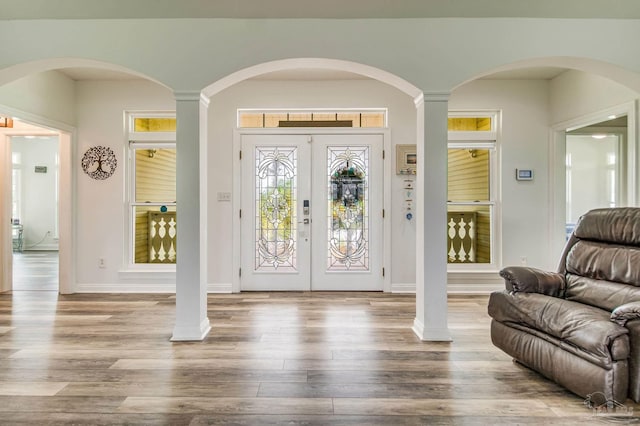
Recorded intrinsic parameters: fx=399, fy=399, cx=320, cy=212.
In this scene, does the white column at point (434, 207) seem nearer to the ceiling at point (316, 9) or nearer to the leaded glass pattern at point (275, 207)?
the ceiling at point (316, 9)

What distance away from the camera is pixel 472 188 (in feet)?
17.5

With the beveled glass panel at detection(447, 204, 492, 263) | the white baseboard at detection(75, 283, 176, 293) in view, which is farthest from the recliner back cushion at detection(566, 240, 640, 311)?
the white baseboard at detection(75, 283, 176, 293)

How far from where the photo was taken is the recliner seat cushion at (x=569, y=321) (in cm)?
213

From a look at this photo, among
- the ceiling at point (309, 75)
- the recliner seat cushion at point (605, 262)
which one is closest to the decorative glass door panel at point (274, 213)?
the ceiling at point (309, 75)

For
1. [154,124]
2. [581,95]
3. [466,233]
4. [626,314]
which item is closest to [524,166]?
[581,95]

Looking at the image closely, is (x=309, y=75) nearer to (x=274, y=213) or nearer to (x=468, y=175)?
(x=274, y=213)

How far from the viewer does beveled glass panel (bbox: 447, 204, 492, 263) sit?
534 cm

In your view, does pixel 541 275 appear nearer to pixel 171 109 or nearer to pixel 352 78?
pixel 352 78

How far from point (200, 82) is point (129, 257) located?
118 inches

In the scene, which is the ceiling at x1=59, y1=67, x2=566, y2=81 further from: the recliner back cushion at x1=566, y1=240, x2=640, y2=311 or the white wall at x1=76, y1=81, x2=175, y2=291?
the recliner back cushion at x1=566, y1=240, x2=640, y2=311

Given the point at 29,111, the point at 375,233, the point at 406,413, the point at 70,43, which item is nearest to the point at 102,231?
the point at 29,111

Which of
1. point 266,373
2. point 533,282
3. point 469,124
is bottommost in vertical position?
point 266,373

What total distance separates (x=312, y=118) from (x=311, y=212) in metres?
1.27

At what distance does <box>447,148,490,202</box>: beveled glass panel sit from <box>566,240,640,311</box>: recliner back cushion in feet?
7.47
